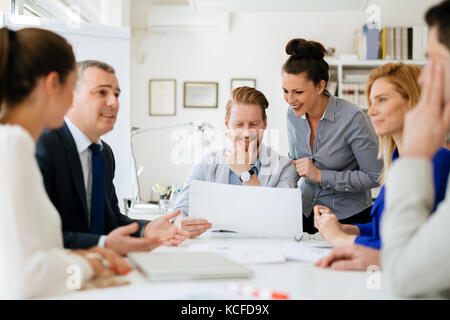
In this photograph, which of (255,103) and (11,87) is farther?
(255,103)

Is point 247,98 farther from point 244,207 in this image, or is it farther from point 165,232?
point 165,232

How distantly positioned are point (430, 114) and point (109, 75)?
1.07m

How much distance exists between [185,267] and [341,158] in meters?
1.38

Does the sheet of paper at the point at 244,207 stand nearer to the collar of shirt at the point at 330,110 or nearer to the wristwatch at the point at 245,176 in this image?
the wristwatch at the point at 245,176

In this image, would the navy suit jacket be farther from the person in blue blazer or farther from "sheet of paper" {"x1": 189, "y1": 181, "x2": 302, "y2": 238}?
the person in blue blazer

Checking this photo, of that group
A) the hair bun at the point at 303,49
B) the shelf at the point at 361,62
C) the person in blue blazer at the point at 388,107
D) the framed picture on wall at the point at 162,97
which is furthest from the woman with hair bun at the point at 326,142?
the framed picture on wall at the point at 162,97

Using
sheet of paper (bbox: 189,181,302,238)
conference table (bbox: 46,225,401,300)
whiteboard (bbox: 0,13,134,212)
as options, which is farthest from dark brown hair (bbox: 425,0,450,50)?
whiteboard (bbox: 0,13,134,212)

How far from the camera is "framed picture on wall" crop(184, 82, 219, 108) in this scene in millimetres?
4879

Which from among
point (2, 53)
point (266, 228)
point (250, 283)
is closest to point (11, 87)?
point (2, 53)

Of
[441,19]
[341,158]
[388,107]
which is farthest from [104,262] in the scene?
[341,158]

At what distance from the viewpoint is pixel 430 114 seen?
837 mm

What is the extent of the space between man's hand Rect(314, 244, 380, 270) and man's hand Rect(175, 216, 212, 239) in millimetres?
524

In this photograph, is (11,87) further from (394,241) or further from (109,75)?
(394,241)

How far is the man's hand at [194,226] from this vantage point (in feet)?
5.09
